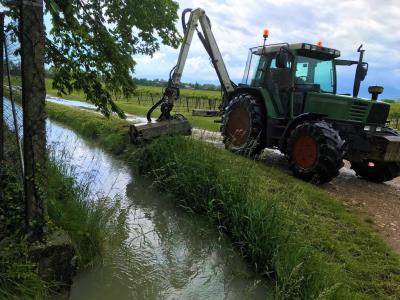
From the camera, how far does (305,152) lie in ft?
25.6

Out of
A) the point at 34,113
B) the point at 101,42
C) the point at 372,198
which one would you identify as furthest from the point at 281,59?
the point at 34,113

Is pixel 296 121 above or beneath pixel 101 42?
beneath

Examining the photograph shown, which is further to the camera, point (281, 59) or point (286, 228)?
point (281, 59)

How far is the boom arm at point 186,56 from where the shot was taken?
30.9ft

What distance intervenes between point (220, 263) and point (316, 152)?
11.6ft

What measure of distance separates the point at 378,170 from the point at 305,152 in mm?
1907

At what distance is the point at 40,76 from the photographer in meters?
3.38

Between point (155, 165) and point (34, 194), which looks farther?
point (155, 165)

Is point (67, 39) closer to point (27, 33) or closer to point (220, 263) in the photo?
point (27, 33)

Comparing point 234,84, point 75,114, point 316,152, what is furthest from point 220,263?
point 75,114

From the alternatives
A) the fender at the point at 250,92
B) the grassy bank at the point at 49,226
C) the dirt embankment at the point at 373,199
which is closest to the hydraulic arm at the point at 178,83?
the fender at the point at 250,92

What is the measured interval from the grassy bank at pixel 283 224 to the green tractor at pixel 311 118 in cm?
65

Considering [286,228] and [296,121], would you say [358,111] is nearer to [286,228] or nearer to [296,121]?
[296,121]

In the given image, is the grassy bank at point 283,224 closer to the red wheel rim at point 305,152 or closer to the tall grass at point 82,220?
the red wheel rim at point 305,152
